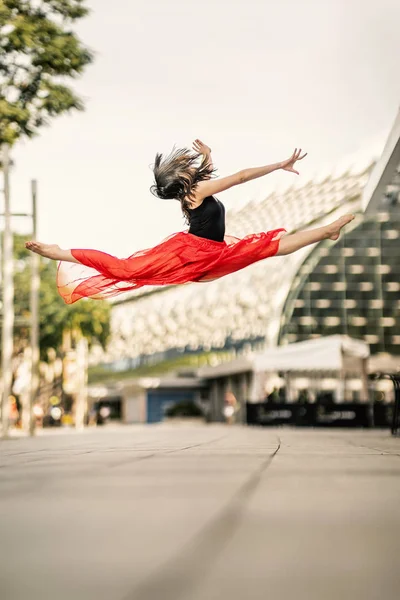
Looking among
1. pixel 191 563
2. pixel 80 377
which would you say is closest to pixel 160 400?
pixel 80 377

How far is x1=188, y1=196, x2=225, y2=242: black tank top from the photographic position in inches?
284

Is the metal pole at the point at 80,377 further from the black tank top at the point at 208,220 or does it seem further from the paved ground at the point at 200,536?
the paved ground at the point at 200,536

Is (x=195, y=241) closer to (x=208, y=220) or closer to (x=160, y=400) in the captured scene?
(x=208, y=220)

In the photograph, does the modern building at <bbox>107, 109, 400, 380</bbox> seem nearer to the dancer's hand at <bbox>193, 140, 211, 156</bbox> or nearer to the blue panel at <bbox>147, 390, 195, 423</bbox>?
the blue panel at <bbox>147, 390, 195, 423</bbox>

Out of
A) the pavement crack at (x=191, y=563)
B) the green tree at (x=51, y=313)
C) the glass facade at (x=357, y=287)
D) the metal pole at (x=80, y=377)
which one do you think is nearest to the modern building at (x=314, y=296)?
the glass facade at (x=357, y=287)

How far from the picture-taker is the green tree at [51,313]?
38.1m

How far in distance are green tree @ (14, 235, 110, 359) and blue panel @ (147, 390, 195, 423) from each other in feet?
90.9

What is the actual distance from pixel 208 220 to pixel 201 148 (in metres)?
0.53

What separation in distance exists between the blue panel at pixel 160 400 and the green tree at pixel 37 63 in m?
56.9

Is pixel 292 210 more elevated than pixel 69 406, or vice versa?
pixel 292 210

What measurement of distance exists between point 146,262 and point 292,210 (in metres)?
36.0

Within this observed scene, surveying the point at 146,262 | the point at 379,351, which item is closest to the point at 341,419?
the point at 146,262

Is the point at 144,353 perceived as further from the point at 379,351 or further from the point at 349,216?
the point at 349,216

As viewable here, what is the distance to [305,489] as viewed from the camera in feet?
14.9
